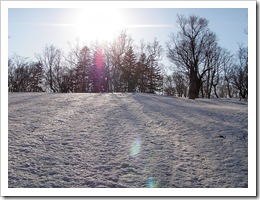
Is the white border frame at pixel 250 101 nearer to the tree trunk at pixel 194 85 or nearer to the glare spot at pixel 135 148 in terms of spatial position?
the glare spot at pixel 135 148

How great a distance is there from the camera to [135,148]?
20.6 ft

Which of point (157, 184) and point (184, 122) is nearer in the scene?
point (157, 184)

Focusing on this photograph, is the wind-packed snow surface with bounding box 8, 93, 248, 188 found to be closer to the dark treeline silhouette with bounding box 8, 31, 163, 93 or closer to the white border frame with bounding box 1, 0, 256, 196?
the white border frame with bounding box 1, 0, 256, 196

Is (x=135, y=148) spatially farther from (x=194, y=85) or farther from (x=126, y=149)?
(x=194, y=85)

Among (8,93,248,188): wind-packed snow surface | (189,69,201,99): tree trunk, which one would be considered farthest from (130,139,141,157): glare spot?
(189,69,201,99): tree trunk

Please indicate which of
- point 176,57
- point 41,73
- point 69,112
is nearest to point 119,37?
point 176,57

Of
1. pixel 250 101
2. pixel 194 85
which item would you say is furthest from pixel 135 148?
pixel 194 85

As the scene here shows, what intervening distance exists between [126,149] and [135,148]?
0.71 feet

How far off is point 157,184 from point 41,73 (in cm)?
3781

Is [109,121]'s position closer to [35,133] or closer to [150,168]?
[35,133]

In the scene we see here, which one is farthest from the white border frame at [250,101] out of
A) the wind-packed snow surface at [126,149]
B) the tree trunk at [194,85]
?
the tree trunk at [194,85]

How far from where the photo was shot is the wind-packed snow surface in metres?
5.03

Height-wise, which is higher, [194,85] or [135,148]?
[194,85]

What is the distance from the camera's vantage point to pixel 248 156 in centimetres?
576
